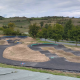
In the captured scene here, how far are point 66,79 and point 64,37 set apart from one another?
44.6 metres

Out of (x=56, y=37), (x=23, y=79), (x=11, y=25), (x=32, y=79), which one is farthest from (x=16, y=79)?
(x=11, y=25)

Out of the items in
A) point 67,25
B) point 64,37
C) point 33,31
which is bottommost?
point 64,37

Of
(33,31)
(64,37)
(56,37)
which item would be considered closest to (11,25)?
(33,31)

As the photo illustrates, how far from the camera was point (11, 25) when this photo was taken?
208ft

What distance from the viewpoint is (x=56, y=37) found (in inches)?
1123

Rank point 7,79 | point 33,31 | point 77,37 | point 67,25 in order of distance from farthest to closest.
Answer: point 67,25 → point 33,31 → point 77,37 → point 7,79

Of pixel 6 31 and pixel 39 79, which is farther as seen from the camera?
pixel 6 31

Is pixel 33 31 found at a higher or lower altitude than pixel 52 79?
higher

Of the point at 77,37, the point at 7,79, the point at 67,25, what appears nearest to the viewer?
the point at 7,79

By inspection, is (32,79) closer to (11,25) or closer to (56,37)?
(56,37)

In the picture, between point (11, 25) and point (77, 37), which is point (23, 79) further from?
point (11, 25)

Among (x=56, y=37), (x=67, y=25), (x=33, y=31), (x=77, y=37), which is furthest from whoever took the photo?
(x=67, y=25)

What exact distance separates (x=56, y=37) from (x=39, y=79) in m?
24.6

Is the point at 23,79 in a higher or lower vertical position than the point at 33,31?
lower
